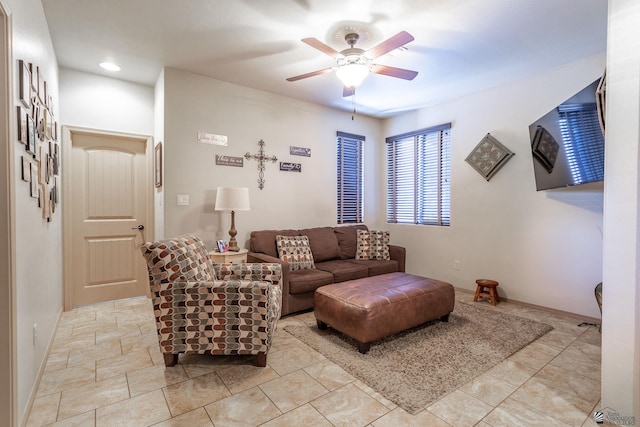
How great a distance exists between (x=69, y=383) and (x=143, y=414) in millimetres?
735

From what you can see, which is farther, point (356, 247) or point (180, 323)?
point (356, 247)

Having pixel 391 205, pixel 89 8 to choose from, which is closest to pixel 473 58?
pixel 391 205

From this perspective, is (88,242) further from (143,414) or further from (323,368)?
(323,368)

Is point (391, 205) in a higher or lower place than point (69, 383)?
higher

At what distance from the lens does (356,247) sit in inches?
175

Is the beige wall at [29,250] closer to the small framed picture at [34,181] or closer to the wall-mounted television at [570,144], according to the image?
the small framed picture at [34,181]

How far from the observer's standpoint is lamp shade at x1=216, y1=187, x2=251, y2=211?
3372mm

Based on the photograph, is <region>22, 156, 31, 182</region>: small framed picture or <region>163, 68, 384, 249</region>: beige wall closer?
<region>22, 156, 31, 182</region>: small framed picture

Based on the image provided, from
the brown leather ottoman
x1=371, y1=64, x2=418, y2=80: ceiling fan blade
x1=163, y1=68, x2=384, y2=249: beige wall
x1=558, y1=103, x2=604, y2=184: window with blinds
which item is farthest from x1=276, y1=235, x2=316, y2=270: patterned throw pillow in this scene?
x1=558, y1=103, x2=604, y2=184: window with blinds

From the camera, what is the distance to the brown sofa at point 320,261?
3.29 meters

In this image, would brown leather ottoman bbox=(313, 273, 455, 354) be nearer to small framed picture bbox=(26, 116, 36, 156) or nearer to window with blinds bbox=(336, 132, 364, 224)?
window with blinds bbox=(336, 132, 364, 224)

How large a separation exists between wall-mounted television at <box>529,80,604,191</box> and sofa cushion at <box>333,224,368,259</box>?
230cm

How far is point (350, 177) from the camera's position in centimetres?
507

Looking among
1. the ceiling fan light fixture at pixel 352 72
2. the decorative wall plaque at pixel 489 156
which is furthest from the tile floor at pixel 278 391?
the ceiling fan light fixture at pixel 352 72
